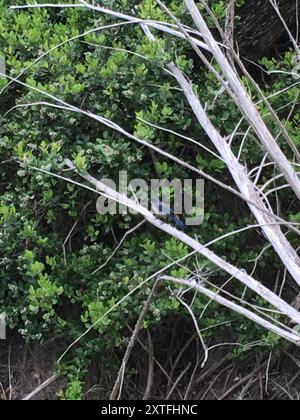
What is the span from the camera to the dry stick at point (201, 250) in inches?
105

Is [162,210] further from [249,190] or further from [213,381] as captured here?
[213,381]

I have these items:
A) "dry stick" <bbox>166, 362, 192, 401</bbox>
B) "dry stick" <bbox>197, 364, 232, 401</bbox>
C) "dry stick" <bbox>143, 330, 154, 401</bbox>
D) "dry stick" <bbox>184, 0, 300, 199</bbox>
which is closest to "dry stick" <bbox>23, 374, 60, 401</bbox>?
"dry stick" <bbox>143, 330, 154, 401</bbox>

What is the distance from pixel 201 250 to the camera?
2.81 meters

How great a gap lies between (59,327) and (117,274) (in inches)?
15.4

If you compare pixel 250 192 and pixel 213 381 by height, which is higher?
pixel 250 192

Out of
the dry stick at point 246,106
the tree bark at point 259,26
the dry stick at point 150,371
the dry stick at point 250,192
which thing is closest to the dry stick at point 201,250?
the dry stick at point 250,192

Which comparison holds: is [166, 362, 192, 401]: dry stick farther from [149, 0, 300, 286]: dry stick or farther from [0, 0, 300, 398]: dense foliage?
[149, 0, 300, 286]: dry stick

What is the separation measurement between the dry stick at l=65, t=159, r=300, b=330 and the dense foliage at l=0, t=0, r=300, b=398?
0.13 m

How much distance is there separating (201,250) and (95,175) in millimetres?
774

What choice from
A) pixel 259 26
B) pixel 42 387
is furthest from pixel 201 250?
pixel 259 26

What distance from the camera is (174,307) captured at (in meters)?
3.20

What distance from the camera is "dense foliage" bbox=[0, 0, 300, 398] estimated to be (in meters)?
3.25
